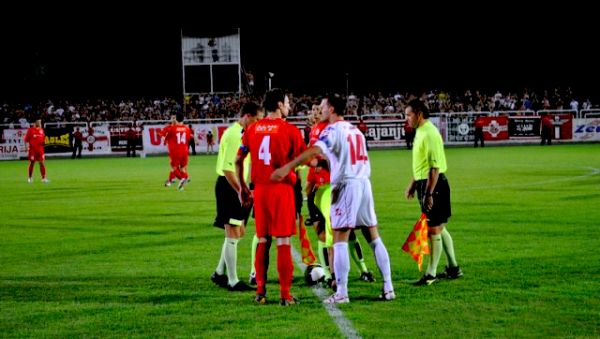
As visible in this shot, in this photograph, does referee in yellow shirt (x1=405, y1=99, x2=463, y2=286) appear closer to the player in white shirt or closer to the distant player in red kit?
the player in white shirt

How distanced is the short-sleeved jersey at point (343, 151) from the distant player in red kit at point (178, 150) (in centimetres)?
1580

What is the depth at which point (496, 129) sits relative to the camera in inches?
1817

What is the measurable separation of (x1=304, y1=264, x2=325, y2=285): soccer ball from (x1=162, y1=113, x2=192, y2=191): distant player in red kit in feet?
47.2

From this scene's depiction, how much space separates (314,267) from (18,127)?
133ft

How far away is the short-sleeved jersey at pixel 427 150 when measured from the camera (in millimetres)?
9242

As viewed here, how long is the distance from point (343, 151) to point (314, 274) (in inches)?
77.5

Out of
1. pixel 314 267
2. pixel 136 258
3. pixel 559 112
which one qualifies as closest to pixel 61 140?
pixel 559 112

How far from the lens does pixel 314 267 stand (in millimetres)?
9555

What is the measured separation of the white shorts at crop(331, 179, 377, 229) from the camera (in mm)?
8172

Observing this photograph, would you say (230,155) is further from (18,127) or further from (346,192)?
(18,127)

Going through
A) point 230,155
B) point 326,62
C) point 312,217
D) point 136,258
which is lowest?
point 136,258

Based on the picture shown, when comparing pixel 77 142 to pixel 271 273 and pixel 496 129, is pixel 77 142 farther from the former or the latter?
pixel 271 273

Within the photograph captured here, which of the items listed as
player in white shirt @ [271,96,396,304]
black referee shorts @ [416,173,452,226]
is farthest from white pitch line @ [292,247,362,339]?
black referee shorts @ [416,173,452,226]

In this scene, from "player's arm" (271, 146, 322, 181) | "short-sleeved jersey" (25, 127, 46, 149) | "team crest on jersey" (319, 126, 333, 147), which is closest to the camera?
"player's arm" (271, 146, 322, 181)
